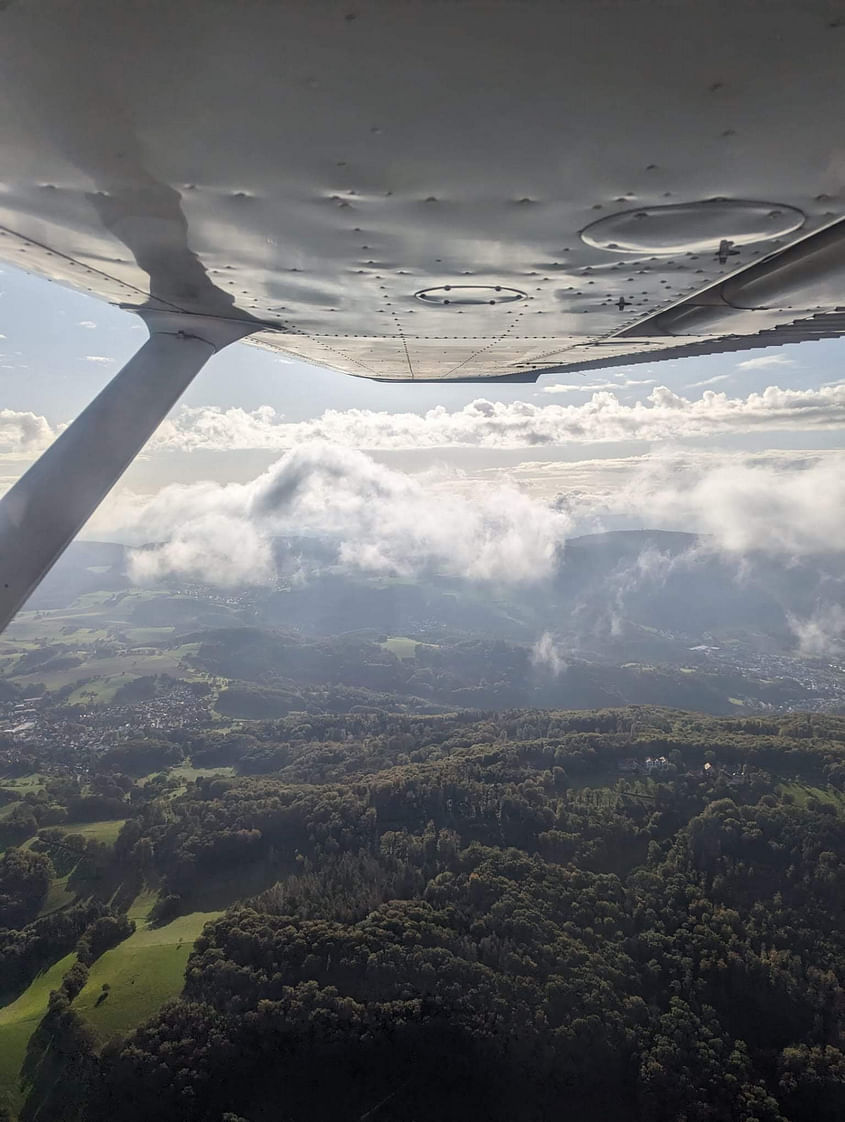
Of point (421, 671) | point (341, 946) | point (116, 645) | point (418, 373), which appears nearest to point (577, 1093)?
point (341, 946)

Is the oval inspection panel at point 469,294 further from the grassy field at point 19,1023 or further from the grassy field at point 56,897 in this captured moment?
the grassy field at point 56,897

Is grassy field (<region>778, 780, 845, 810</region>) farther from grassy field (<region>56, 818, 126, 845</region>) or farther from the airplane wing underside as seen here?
the airplane wing underside

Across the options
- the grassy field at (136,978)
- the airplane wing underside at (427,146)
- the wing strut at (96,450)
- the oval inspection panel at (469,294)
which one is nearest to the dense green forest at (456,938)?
the grassy field at (136,978)

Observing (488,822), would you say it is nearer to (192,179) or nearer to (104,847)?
(104,847)

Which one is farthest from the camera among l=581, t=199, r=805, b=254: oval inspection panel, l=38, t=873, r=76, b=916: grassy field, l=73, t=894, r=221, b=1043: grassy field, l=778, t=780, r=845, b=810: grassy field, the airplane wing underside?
l=778, t=780, r=845, b=810: grassy field

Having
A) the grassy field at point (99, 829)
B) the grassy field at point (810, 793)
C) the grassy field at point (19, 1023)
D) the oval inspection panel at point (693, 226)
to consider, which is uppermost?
the grassy field at point (810, 793)

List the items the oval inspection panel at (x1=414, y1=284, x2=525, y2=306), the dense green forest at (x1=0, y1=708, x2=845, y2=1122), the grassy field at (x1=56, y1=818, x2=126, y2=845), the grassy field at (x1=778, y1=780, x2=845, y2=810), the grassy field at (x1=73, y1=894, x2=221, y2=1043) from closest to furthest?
the oval inspection panel at (x1=414, y1=284, x2=525, y2=306) < the dense green forest at (x1=0, y1=708, x2=845, y2=1122) < the grassy field at (x1=73, y1=894, x2=221, y2=1043) < the grassy field at (x1=56, y1=818, x2=126, y2=845) < the grassy field at (x1=778, y1=780, x2=845, y2=810)

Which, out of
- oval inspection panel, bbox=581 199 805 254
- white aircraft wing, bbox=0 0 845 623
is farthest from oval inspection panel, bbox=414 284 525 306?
oval inspection panel, bbox=581 199 805 254
